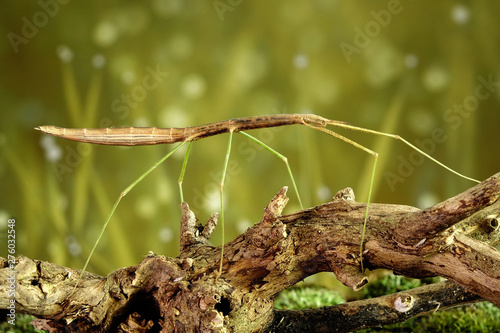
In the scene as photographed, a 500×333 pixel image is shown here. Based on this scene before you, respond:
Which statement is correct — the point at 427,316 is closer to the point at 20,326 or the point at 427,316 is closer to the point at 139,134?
the point at 139,134

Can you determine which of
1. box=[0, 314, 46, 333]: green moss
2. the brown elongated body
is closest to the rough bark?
the brown elongated body

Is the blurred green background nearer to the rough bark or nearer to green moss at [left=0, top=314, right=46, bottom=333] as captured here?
green moss at [left=0, top=314, right=46, bottom=333]

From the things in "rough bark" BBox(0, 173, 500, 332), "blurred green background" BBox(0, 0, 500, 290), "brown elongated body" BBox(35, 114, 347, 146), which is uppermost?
"blurred green background" BBox(0, 0, 500, 290)

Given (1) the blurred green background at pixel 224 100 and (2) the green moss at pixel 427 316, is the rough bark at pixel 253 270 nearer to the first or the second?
(2) the green moss at pixel 427 316

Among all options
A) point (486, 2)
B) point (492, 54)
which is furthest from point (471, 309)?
point (486, 2)

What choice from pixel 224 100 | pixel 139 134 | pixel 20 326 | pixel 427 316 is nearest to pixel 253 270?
pixel 139 134

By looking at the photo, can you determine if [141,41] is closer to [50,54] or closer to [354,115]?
[50,54]
